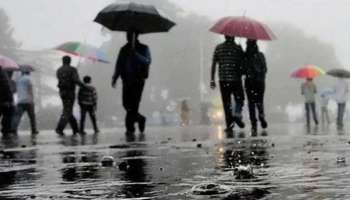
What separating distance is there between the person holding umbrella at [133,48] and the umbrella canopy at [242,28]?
96cm

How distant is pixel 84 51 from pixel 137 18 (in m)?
6.22

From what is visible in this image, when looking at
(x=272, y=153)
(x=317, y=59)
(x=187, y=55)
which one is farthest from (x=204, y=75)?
(x=272, y=153)

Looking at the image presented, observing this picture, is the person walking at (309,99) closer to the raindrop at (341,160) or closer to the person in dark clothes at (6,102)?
the person in dark clothes at (6,102)

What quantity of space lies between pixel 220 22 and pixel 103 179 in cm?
997

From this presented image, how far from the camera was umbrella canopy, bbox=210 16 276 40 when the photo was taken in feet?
42.8

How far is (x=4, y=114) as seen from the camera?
14.6 meters

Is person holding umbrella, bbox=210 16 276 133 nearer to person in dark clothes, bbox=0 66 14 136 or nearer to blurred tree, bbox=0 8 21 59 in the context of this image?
person in dark clothes, bbox=0 66 14 136

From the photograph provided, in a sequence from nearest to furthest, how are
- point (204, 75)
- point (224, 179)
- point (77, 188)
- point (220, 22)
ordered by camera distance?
point (77, 188)
point (224, 179)
point (220, 22)
point (204, 75)

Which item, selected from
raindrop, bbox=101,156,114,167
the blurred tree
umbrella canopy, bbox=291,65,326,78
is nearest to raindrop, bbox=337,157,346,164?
raindrop, bbox=101,156,114,167

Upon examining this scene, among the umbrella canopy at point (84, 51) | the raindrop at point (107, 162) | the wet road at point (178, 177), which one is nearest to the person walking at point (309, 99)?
the umbrella canopy at point (84, 51)

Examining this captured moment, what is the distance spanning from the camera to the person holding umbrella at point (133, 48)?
39.0ft

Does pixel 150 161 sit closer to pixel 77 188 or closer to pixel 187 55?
pixel 77 188

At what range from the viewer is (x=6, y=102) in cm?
1425

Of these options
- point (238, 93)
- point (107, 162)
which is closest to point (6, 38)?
point (238, 93)
